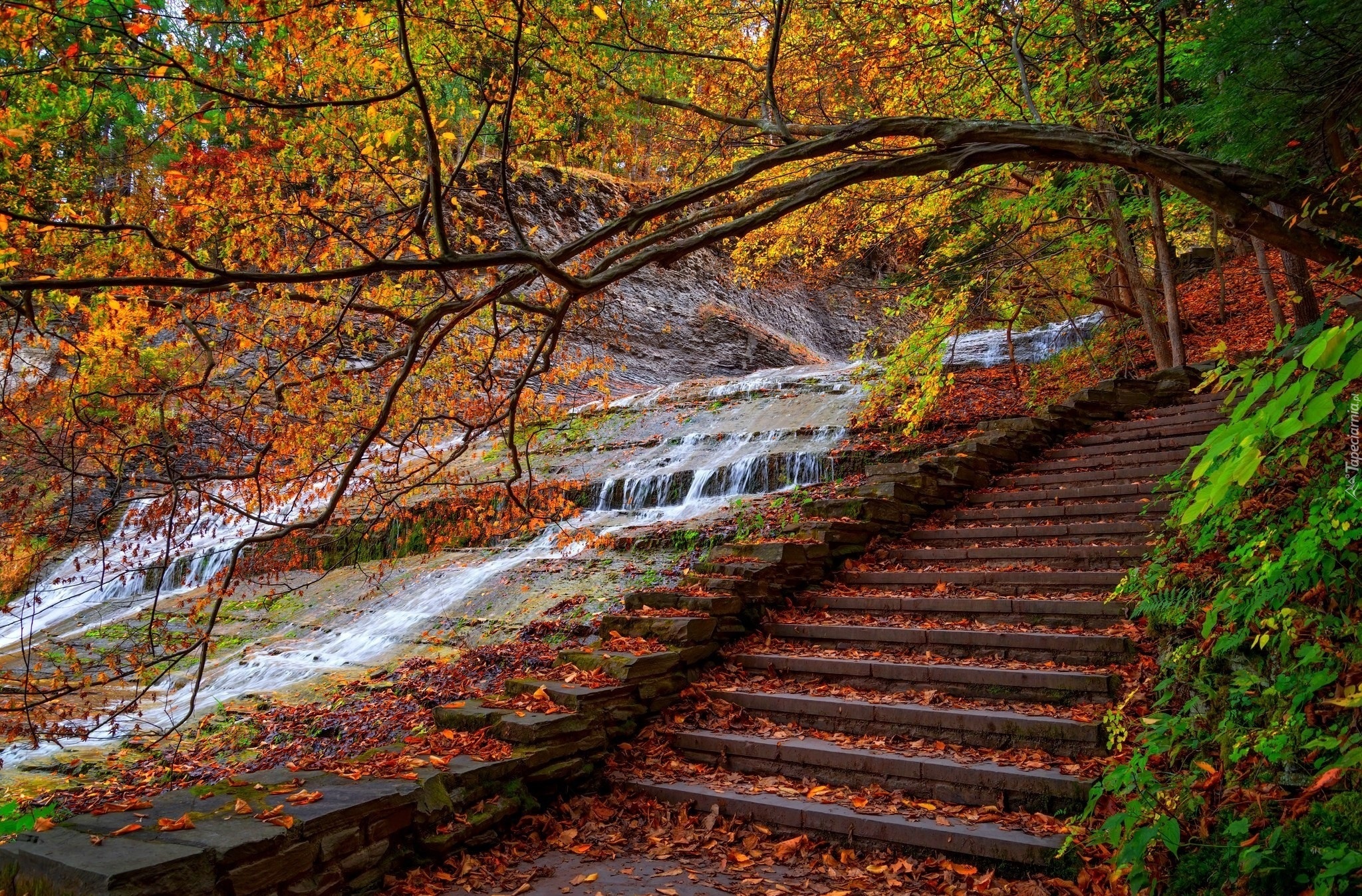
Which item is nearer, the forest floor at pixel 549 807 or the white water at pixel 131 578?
the forest floor at pixel 549 807

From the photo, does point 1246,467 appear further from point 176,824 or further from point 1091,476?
point 1091,476

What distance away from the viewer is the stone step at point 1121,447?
832 centimetres

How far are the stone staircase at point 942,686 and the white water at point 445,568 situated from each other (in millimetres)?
3578

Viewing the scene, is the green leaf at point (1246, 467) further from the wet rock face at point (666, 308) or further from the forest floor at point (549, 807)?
the wet rock face at point (666, 308)

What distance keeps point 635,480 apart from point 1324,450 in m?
9.25

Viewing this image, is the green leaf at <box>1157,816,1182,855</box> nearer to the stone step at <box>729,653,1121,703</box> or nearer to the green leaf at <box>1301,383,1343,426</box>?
the stone step at <box>729,653,1121,703</box>

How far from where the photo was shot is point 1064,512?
23.9ft

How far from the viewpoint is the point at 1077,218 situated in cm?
1144

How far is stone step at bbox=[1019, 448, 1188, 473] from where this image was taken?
8.02 m

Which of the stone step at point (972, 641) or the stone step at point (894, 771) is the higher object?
the stone step at point (972, 641)

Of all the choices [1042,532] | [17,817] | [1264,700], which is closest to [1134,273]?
[1042,532]

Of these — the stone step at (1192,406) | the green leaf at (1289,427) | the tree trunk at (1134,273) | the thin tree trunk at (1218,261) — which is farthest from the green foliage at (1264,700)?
the tree trunk at (1134,273)

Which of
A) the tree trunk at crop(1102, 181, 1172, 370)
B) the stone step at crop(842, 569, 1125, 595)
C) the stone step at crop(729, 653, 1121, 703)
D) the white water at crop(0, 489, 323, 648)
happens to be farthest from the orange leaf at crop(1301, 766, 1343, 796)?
the white water at crop(0, 489, 323, 648)

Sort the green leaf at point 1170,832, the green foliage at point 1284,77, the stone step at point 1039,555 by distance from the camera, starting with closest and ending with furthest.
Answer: the green leaf at point 1170,832
the green foliage at point 1284,77
the stone step at point 1039,555
